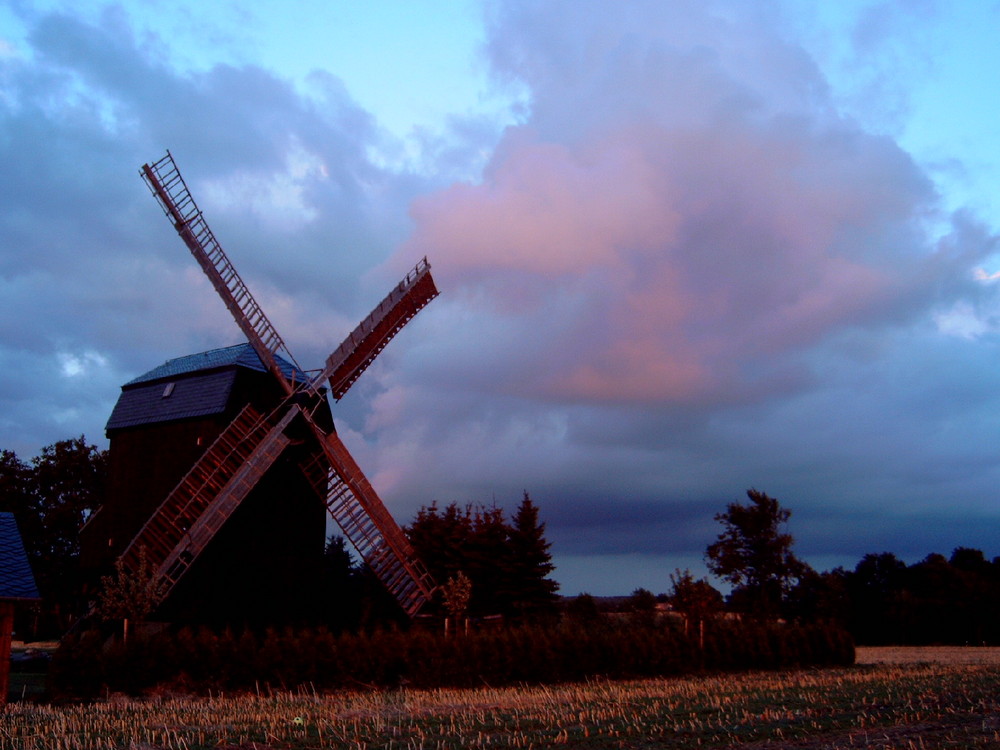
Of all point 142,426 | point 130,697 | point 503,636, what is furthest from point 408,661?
point 142,426

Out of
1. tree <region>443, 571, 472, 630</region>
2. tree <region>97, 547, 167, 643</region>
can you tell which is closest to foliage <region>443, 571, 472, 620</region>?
tree <region>443, 571, 472, 630</region>

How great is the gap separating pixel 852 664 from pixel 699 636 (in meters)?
9.37

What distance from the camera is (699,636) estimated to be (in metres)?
32.1

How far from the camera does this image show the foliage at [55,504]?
42.7 m

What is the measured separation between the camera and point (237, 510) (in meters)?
30.2

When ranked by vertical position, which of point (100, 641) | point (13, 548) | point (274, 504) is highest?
point (274, 504)

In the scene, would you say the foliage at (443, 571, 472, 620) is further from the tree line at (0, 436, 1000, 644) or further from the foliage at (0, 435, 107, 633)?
the foliage at (0, 435, 107, 633)

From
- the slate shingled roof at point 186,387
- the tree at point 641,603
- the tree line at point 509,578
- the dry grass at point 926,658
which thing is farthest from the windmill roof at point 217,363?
the dry grass at point 926,658

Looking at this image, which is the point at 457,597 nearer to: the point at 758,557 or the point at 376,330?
the point at 376,330

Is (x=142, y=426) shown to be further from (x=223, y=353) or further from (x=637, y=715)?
(x=637, y=715)

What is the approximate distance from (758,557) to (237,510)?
33.3 metres

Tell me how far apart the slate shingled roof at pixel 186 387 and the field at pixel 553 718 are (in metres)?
10.2

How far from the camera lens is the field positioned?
13328 mm

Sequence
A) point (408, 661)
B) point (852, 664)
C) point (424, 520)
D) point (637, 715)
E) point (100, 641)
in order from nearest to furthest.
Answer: point (637, 715) < point (100, 641) < point (408, 661) < point (852, 664) < point (424, 520)
